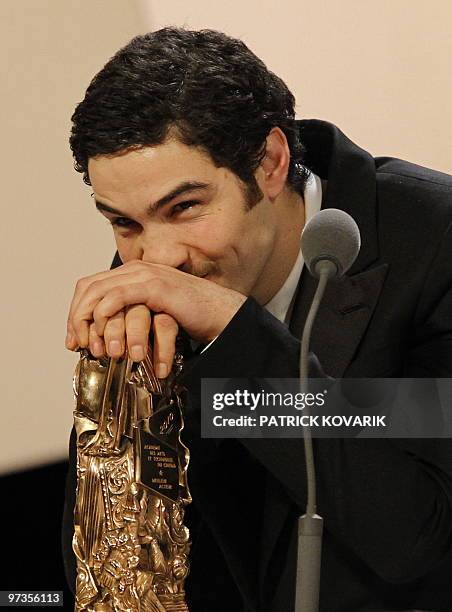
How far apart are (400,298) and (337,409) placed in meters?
0.29

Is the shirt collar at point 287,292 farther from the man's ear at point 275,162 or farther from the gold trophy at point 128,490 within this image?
the gold trophy at point 128,490

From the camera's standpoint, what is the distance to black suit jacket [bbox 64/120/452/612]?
5.10ft

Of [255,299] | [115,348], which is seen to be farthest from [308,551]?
[255,299]

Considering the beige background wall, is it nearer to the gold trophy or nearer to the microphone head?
the gold trophy

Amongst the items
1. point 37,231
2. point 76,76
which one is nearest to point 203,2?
point 76,76

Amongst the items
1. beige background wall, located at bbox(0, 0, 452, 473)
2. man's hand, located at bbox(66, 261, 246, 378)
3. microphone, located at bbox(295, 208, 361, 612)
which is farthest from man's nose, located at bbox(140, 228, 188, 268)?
beige background wall, located at bbox(0, 0, 452, 473)

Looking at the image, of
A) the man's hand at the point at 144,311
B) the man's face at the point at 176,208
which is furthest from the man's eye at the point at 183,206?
the man's hand at the point at 144,311

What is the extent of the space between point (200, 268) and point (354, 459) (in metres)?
0.40

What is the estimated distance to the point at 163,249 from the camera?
1723 mm

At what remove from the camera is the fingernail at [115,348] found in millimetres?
1505

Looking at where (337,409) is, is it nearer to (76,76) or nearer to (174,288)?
(174,288)

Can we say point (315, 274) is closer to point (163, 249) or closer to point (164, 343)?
point (164, 343)

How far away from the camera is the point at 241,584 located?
1.77 m

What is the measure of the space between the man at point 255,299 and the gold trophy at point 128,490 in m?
0.04
